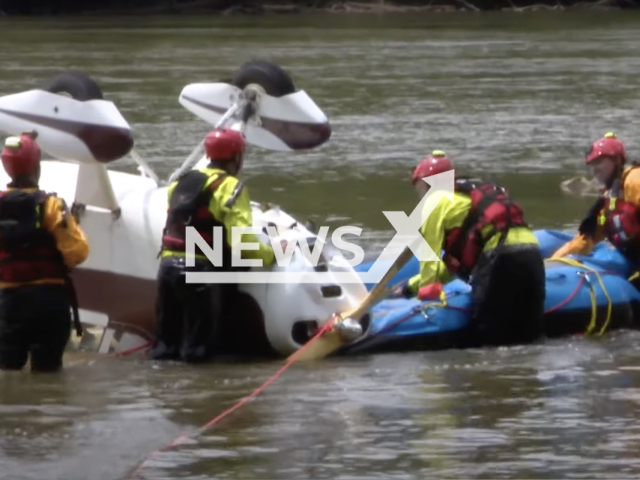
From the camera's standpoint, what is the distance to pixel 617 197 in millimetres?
9164

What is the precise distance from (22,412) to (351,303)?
207 centimetres

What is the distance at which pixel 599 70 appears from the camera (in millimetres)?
29531

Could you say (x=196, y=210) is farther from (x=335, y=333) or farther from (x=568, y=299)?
A: (x=568, y=299)

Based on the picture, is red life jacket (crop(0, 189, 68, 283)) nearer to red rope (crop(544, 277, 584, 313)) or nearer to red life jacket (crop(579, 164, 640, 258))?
red rope (crop(544, 277, 584, 313))

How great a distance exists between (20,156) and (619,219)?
3.46m

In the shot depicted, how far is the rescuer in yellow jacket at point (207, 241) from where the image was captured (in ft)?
26.8

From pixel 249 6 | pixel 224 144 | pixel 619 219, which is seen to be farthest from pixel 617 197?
pixel 249 6

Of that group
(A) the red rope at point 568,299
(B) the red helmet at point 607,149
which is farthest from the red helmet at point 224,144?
(B) the red helmet at point 607,149

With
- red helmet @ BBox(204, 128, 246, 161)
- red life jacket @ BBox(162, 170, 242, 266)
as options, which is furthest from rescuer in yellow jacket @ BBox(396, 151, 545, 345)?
red life jacket @ BBox(162, 170, 242, 266)

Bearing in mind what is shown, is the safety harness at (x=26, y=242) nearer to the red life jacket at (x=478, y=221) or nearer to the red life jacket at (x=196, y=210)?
the red life jacket at (x=196, y=210)

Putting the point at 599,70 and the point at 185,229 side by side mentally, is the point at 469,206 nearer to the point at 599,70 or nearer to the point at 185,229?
the point at 185,229

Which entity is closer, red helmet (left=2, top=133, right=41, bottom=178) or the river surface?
the river surface

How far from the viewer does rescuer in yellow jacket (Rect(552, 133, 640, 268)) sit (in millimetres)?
9102

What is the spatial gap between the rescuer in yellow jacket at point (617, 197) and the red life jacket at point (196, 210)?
7.47 feet
